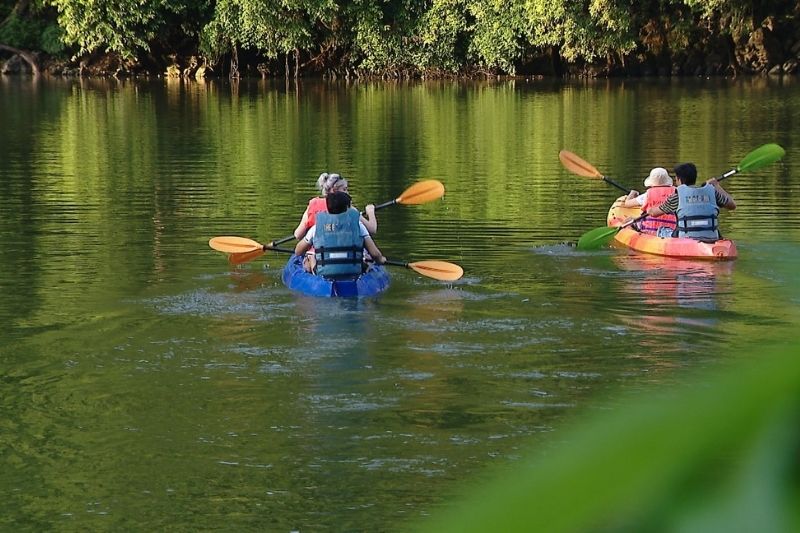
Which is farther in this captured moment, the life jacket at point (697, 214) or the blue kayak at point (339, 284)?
the life jacket at point (697, 214)

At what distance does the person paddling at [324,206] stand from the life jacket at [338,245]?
31 centimetres

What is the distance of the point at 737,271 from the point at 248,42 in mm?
41933

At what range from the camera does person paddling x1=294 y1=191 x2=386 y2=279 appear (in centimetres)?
1226

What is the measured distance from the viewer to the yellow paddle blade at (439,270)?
1321 centimetres

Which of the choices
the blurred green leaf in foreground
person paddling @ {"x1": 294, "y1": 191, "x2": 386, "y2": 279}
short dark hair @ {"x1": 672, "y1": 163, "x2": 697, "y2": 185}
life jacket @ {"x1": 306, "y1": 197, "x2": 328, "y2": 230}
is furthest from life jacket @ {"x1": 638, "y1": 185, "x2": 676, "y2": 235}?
the blurred green leaf in foreground

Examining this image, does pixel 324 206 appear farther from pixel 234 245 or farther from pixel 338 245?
pixel 234 245

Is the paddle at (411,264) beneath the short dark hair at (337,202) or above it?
beneath

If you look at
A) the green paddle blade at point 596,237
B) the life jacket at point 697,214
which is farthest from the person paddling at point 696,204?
the green paddle blade at point 596,237

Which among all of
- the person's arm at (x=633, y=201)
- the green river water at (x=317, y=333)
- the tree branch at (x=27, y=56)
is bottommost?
the green river water at (x=317, y=333)

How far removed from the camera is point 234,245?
1429 cm

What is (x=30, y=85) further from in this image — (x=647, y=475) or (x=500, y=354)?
(x=647, y=475)

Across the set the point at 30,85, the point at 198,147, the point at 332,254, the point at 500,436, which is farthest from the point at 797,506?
the point at 30,85

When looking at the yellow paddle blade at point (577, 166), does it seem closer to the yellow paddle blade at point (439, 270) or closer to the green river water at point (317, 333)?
the green river water at point (317, 333)

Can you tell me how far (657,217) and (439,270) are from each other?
361 cm
